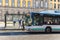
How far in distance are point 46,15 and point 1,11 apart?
162 ft

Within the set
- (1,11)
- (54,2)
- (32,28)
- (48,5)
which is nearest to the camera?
(32,28)

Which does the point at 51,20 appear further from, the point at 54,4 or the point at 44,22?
the point at 54,4

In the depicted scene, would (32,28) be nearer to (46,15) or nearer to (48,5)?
(46,15)

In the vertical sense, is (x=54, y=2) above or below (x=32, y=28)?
above

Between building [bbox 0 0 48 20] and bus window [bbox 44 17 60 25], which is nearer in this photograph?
bus window [bbox 44 17 60 25]

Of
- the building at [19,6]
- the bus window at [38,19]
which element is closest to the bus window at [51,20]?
the bus window at [38,19]

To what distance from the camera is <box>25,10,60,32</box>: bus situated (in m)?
24.2

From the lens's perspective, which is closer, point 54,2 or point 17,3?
point 17,3

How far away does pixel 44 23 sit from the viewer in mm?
24438

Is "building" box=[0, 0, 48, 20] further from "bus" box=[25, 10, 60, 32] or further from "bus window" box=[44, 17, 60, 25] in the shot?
"bus window" box=[44, 17, 60, 25]

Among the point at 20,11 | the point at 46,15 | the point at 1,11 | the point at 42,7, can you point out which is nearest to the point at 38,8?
the point at 42,7

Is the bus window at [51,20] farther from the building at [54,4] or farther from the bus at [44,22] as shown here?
the building at [54,4]

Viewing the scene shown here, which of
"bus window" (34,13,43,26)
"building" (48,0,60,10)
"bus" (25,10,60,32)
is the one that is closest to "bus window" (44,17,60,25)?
"bus" (25,10,60,32)

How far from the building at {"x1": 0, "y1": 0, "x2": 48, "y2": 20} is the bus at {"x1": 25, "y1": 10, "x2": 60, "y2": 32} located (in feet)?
159
